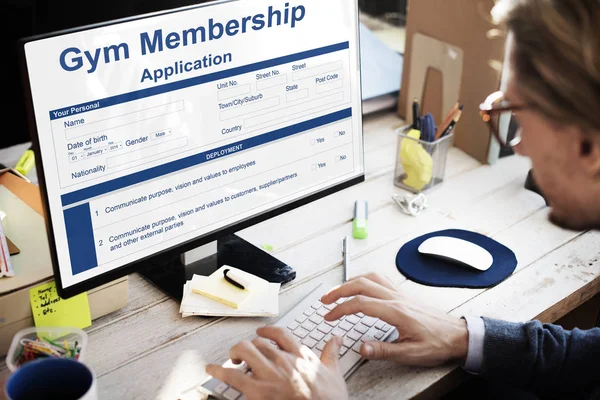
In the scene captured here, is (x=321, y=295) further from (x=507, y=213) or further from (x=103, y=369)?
(x=507, y=213)

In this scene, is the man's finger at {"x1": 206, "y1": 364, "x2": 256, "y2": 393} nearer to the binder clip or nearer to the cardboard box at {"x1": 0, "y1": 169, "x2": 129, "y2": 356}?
the cardboard box at {"x1": 0, "y1": 169, "x2": 129, "y2": 356}

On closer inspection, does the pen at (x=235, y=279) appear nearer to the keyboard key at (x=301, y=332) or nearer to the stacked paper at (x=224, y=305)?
the stacked paper at (x=224, y=305)

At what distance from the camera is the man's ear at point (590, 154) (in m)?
0.79

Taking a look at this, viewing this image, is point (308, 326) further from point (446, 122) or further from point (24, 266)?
point (446, 122)

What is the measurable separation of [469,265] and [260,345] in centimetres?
47

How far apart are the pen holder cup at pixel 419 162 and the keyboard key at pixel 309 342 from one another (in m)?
0.57

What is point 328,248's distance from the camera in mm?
1287

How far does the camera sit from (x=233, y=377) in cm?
90

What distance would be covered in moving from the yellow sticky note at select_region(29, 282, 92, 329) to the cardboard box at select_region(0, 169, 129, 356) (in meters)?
0.01

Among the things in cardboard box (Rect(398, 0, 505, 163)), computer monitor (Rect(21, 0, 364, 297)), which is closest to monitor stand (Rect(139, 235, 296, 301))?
computer monitor (Rect(21, 0, 364, 297))

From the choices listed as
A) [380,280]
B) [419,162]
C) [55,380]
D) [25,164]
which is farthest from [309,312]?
[25,164]

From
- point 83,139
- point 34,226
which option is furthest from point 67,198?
point 34,226

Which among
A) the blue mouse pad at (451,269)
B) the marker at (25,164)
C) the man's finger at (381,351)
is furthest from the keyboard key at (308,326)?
the marker at (25,164)

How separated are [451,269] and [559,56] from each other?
545 mm
